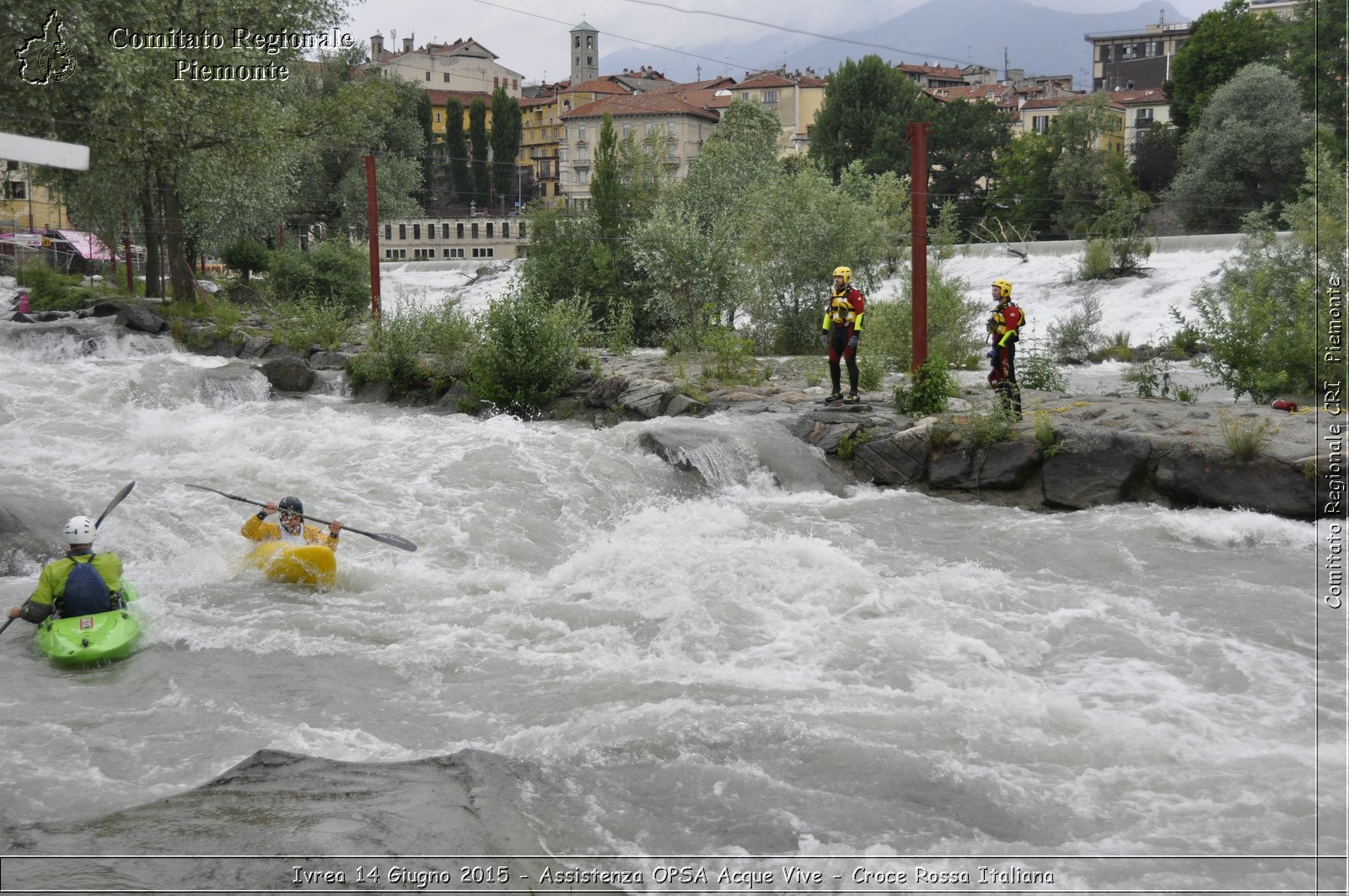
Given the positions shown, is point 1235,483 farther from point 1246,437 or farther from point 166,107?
point 166,107

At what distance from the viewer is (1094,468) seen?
11.4 metres

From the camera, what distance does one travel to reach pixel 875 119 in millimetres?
56031

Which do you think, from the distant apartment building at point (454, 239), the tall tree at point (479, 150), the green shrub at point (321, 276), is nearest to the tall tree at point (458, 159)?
the tall tree at point (479, 150)

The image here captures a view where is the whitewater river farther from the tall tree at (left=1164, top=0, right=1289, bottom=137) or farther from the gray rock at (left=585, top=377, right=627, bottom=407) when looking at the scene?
the tall tree at (left=1164, top=0, right=1289, bottom=137)

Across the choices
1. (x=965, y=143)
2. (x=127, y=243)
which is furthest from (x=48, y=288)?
(x=965, y=143)

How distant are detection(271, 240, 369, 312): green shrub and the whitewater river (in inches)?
638

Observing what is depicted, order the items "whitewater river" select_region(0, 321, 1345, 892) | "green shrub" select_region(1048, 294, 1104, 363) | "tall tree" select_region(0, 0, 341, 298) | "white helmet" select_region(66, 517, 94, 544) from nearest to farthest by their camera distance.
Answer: "whitewater river" select_region(0, 321, 1345, 892)
"white helmet" select_region(66, 517, 94, 544)
"tall tree" select_region(0, 0, 341, 298)
"green shrub" select_region(1048, 294, 1104, 363)

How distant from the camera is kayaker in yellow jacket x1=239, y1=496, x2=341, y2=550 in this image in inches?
390

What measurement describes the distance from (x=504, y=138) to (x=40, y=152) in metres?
84.0

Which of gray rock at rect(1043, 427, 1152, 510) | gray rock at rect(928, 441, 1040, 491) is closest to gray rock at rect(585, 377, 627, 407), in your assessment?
gray rock at rect(928, 441, 1040, 491)

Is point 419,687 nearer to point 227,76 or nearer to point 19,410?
point 19,410

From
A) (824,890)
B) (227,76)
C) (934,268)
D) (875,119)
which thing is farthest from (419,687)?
→ (875,119)

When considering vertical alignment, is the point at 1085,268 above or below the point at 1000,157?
below

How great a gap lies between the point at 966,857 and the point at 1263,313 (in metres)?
10.4
